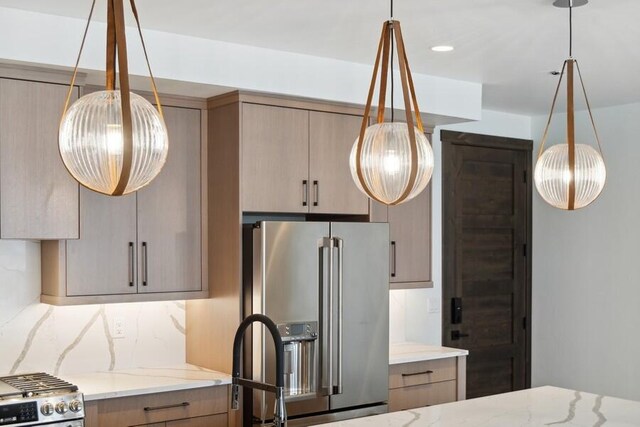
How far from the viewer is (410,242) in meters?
5.01

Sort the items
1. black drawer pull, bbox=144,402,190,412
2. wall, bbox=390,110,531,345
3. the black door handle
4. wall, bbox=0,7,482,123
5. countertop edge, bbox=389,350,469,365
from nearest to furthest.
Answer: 1. wall, bbox=0,7,482,123
2. black drawer pull, bbox=144,402,190,412
3. countertop edge, bbox=389,350,469,365
4. wall, bbox=390,110,531,345
5. the black door handle

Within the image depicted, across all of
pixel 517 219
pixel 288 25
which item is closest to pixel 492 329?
pixel 517 219

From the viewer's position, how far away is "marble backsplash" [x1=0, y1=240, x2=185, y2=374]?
156 inches

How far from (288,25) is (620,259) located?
3.18m

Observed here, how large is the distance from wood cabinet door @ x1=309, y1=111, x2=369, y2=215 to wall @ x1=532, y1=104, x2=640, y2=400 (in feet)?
6.89

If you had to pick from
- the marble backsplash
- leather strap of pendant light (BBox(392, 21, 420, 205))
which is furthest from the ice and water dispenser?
leather strap of pendant light (BBox(392, 21, 420, 205))

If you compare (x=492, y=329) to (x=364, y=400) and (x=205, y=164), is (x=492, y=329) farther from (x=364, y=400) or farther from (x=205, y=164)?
(x=205, y=164)

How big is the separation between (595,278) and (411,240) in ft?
5.27

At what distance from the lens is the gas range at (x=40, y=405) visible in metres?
3.24

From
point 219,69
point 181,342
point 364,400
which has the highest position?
point 219,69

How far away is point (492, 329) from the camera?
5969mm

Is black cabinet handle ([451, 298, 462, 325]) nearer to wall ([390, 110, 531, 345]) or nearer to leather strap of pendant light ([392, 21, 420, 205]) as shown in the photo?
wall ([390, 110, 531, 345])

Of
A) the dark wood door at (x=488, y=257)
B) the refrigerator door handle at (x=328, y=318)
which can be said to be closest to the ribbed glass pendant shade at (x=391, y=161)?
the refrigerator door handle at (x=328, y=318)

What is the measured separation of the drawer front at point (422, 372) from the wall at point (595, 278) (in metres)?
1.42
